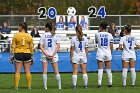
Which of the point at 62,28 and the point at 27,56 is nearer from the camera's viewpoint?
the point at 27,56

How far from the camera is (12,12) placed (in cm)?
5816

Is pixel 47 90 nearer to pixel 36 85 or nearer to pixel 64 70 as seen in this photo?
pixel 36 85

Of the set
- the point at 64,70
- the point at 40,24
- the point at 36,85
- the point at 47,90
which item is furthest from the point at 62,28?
the point at 47,90

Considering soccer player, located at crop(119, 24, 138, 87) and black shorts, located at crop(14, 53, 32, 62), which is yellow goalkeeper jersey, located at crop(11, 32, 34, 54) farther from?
soccer player, located at crop(119, 24, 138, 87)

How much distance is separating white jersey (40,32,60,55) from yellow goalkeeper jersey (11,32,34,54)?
18.9 inches

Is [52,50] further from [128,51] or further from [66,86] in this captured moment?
[128,51]

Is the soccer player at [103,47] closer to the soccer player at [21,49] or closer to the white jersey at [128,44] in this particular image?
the white jersey at [128,44]

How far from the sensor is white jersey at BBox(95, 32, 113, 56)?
77.4 ft

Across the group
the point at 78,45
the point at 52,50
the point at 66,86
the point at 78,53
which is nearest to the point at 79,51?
the point at 78,53

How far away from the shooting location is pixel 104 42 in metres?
23.6

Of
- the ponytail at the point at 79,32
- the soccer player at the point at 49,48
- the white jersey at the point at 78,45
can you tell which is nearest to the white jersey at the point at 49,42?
the soccer player at the point at 49,48

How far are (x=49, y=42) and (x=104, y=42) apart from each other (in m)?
2.04

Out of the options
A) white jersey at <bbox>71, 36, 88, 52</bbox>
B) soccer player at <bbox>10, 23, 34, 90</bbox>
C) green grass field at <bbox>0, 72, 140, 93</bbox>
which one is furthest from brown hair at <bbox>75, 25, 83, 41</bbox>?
green grass field at <bbox>0, 72, 140, 93</bbox>

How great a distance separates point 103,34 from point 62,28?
18833 mm
